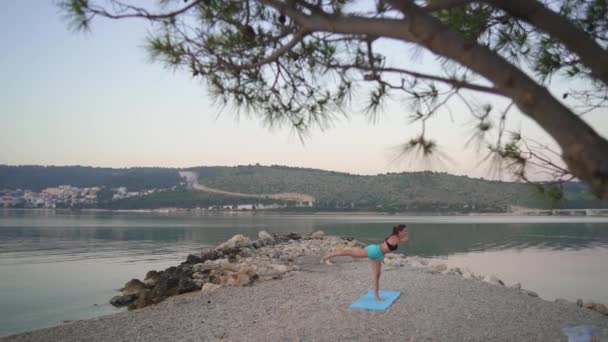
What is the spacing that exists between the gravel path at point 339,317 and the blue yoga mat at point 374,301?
12cm

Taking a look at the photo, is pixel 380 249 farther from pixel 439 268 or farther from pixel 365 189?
pixel 365 189

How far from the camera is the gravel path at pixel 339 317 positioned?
18.6 feet

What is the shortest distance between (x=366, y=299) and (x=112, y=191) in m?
108

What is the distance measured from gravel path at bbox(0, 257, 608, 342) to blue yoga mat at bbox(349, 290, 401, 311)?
0.40ft

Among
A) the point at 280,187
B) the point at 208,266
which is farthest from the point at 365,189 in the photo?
the point at 208,266

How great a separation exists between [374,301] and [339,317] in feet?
2.72

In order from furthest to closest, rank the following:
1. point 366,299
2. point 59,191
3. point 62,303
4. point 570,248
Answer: point 59,191 → point 570,248 → point 62,303 → point 366,299

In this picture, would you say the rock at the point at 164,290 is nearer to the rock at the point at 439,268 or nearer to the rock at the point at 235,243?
the rock at the point at 439,268

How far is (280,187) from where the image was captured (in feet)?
320

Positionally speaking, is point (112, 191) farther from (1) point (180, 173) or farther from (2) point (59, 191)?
(1) point (180, 173)

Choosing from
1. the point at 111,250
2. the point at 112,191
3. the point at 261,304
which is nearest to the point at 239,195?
the point at 112,191

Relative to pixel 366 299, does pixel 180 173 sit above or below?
above

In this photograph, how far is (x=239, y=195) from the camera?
95.9 m

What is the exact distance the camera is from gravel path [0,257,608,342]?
5.68 m
